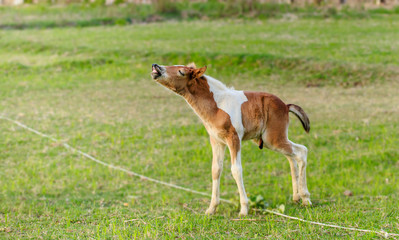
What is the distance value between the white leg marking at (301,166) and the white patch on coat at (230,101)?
0.67 m

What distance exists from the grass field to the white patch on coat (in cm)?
104

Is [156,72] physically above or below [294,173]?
above

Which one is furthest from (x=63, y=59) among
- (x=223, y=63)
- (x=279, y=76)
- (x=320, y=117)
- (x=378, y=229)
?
(x=378, y=229)

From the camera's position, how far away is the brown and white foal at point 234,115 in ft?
19.4

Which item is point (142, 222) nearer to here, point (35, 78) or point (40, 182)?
point (40, 182)

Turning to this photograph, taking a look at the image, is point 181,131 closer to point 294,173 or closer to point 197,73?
point 294,173

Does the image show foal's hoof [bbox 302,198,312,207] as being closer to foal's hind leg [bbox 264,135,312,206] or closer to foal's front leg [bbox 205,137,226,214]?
foal's hind leg [bbox 264,135,312,206]

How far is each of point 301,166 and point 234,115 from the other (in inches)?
38.9

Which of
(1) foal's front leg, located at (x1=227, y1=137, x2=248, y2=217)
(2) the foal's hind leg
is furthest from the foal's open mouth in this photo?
(2) the foal's hind leg

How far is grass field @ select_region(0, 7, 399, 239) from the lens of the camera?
597 cm

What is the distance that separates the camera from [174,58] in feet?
55.2

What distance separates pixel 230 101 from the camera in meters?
6.03

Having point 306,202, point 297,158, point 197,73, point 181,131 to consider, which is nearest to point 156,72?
point 197,73

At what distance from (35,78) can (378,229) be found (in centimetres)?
1313
